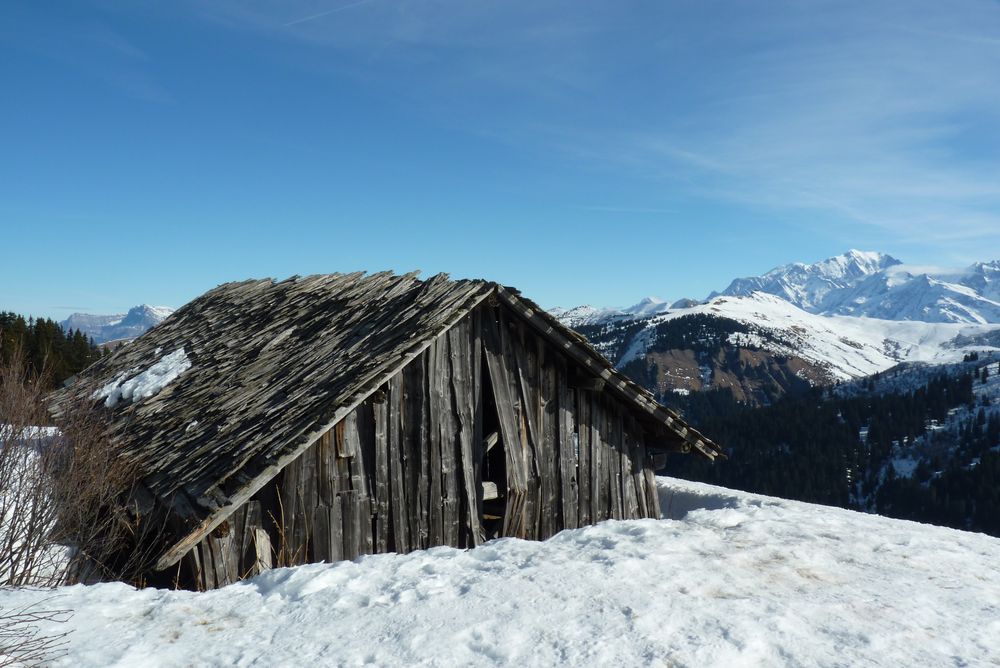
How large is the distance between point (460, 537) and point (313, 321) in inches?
215

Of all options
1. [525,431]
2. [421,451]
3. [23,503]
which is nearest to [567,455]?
[525,431]

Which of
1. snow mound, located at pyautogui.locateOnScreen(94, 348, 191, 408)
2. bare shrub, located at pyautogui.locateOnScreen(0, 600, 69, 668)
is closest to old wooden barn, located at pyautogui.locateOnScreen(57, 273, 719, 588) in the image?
snow mound, located at pyautogui.locateOnScreen(94, 348, 191, 408)

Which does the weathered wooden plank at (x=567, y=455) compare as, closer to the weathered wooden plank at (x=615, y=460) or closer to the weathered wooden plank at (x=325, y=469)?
the weathered wooden plank at (x=615, y=460)

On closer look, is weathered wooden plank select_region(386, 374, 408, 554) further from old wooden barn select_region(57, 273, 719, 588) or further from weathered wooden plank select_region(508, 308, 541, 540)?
weathered wooden plank select_region(508, 308, 541, 540)

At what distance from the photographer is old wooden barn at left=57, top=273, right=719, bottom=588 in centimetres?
824

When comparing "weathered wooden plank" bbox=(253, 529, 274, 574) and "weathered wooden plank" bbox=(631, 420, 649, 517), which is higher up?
"weathered wooden plank" bbox=(631, 420, 649, 517)

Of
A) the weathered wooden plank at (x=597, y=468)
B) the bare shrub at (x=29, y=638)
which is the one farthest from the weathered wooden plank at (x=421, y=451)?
the bare shrub at (x=29, y=638)

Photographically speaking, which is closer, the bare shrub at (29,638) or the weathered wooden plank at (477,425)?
the bare shrub at (29,638)

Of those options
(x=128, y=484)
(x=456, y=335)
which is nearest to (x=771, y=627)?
(x=456, y=335)

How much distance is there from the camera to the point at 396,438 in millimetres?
9094

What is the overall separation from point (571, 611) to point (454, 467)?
4079mm

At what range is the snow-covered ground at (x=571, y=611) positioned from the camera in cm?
496

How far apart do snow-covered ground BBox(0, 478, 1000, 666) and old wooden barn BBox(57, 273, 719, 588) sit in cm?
185

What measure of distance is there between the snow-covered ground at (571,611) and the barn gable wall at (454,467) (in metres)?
1.85
